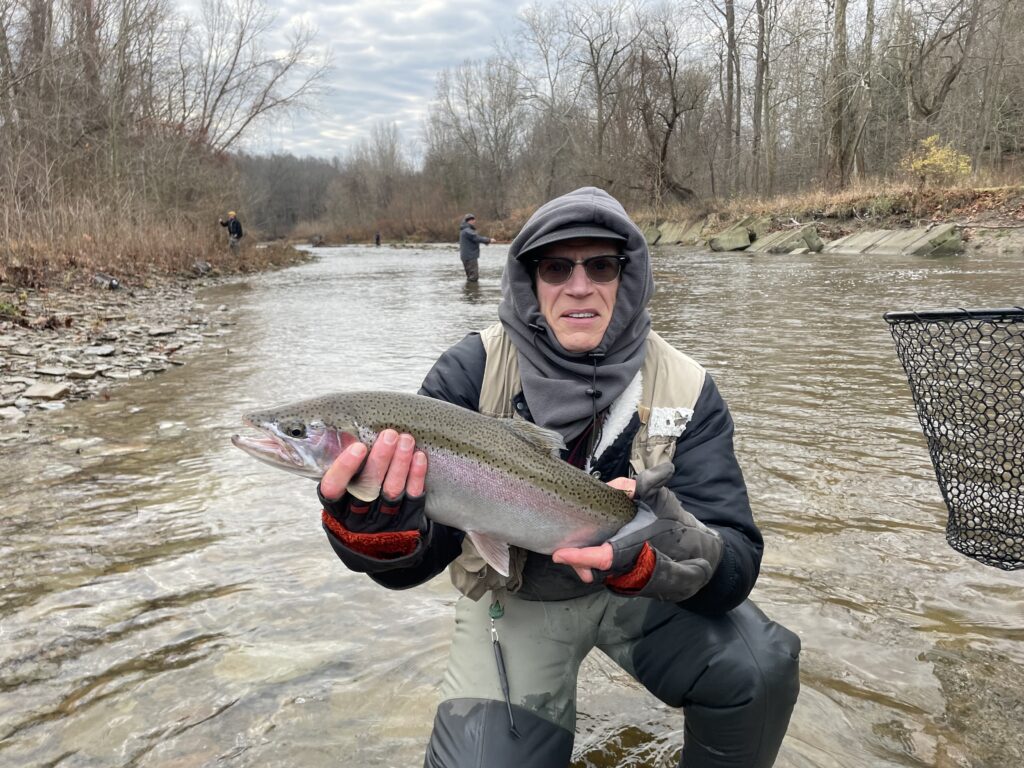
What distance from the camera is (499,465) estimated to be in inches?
76.4

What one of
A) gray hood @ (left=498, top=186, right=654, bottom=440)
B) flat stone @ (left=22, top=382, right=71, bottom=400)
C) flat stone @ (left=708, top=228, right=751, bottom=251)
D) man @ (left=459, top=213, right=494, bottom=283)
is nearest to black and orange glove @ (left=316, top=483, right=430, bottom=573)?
gray hood @ (left=498, top=186, right=654, bottom=440)

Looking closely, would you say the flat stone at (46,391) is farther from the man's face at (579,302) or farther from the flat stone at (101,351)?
the man's face at (579,302)

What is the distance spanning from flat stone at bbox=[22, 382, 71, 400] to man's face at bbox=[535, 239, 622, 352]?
5630 millimetres

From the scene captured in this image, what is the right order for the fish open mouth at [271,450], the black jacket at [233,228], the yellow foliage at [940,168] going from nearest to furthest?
the fish open mouth at [271,450] < the yellow foliage at [940,168] < the black jacket at [233,228]

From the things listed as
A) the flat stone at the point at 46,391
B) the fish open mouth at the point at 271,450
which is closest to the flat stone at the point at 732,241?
the flat stone at the point at 46,391

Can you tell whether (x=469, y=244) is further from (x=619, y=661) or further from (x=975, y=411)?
(x=619, y=661)

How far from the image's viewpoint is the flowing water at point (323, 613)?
219 centimetres

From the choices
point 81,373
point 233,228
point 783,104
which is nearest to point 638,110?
point 783,104

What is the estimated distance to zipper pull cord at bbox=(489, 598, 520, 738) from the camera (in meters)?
1.86

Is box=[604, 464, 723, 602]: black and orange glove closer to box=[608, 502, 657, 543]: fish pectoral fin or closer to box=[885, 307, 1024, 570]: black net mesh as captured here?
box=[608, 502, 657, 543]: fish pectoral fin

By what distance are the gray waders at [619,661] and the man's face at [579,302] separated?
31.9 inches

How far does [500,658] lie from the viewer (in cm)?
197

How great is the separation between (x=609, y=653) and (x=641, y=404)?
0.80 m

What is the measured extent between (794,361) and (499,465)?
6.51 metres
